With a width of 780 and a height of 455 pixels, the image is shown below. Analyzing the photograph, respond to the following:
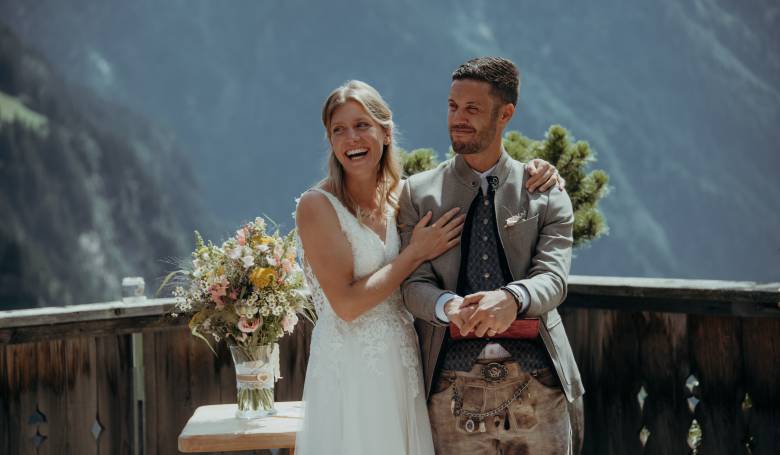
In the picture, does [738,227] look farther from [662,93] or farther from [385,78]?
[385,78]

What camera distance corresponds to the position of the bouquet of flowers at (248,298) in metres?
3.30

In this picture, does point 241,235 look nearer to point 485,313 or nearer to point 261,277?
point 261,277

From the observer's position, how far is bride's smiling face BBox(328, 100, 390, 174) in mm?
2744

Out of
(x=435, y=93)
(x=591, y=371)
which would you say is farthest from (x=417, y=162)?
(x=435, y=93)

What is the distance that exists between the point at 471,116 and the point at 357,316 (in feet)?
2.31

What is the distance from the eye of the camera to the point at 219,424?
3.30 metres

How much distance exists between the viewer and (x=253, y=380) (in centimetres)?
337

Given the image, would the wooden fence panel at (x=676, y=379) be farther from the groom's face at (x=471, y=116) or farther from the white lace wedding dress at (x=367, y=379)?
the groom's face at (x=471, y=116)

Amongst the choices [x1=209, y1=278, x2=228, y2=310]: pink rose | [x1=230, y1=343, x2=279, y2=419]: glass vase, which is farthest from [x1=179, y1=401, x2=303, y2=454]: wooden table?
[x1=209, y1=278, x2=228, y2=310]: pink rose

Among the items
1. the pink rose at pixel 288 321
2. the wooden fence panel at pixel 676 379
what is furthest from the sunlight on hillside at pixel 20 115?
the wooden fence panel at pixel 676 379

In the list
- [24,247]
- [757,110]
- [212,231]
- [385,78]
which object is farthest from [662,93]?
[24,247]

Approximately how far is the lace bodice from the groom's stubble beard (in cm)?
42

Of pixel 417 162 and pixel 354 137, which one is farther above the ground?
pixel 417 162

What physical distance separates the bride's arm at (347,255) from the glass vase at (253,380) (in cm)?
69
